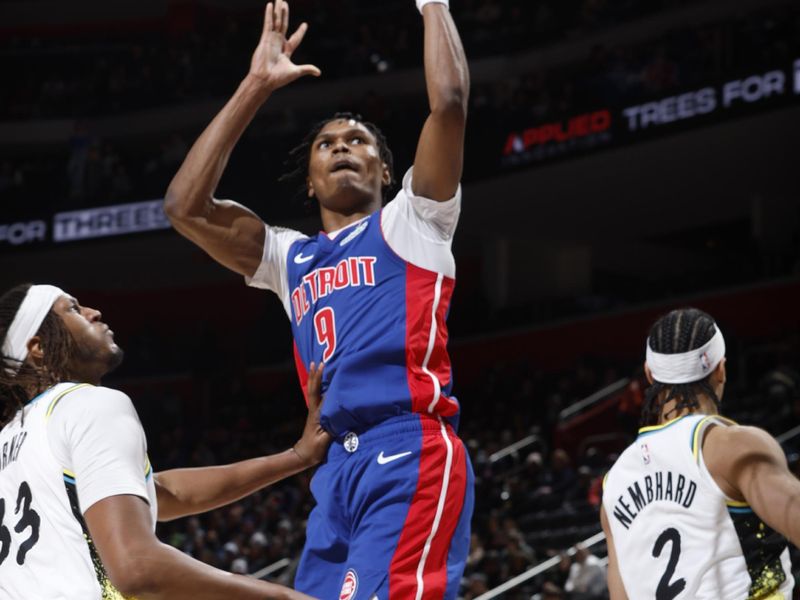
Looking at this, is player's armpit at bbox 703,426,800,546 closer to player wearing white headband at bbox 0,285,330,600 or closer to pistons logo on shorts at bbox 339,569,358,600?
pistons logo on shorts at bbox 339,569,358,600

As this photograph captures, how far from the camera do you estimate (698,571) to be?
3.54m

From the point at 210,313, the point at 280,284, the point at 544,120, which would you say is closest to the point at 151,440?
the point at 210,313

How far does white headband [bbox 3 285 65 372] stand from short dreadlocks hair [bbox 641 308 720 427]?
71.5 inches

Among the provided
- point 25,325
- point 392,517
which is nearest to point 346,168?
point 392,517

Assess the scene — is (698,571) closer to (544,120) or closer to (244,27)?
(544,120)

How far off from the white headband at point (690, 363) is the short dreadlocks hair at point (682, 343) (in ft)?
0.05

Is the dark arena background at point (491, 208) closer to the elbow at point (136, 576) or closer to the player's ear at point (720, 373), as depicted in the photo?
the player's ear at point (720, 373)

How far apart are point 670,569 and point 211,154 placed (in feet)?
6.17

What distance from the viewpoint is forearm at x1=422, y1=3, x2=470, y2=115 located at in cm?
371

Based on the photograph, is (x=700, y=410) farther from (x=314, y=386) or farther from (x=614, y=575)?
(x=314, y=386)

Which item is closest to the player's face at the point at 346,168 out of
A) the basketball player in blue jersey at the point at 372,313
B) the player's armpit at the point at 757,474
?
the basketball player in blue jersey at the point at 372,313

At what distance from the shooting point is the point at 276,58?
391 centimetres

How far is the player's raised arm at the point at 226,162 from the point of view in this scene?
3.87 metres

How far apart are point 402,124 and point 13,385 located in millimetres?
14877
